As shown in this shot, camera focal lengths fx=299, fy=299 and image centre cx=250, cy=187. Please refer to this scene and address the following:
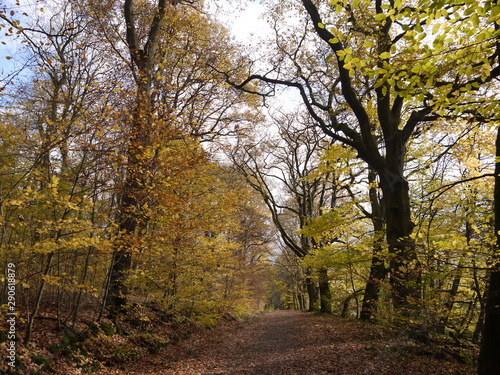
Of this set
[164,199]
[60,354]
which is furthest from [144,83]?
[60,354]

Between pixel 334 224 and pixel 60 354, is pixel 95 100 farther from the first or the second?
pixel 334 224

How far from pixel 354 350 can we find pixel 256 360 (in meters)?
2.34

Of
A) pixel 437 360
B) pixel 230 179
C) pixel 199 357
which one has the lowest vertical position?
pixel 199 357

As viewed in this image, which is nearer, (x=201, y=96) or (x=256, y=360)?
(x=256, y=360)

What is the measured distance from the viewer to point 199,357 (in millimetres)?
8039

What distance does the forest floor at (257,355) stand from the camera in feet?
16.9

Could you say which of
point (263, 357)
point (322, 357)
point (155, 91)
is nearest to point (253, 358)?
point (263, 357)

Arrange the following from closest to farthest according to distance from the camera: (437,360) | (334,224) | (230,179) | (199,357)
A: (437,360) → (199,357) → (334,224) → (230,179)

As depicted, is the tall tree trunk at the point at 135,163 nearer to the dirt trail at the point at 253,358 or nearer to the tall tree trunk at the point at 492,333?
the dirt trail at the point at 253,358

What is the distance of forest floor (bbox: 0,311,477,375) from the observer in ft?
16.9

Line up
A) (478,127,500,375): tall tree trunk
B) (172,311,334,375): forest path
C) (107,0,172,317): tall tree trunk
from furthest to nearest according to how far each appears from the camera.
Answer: (107,0,172,317): tall tree trunk, (172,311,334,375): forest path, (478,127,500,375): tall tree trunk

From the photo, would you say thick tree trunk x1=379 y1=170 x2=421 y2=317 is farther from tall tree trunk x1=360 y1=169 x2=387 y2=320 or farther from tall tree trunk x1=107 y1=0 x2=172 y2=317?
tall tree trunk x1=107 y1=0 x2=172 y2=317

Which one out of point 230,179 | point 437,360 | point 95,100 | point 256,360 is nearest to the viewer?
point 437,360

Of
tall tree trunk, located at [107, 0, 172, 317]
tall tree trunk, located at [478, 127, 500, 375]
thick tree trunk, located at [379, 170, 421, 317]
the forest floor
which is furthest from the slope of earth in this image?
tall tree trunk, located at [107, 0, 172, 317]
